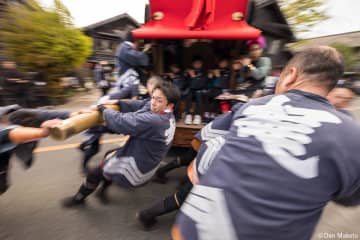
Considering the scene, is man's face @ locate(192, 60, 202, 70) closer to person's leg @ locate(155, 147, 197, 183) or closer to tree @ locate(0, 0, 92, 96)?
person's leg @ locate(155, 147, 197, 183)

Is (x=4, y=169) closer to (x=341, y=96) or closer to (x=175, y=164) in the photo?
(x=175, y=164)

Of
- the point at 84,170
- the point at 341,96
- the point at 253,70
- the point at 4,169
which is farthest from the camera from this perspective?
the point at 253,70

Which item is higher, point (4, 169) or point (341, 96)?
point (341, 96)

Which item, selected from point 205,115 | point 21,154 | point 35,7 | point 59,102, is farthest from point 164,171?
point 35,7

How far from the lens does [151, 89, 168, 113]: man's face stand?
2.04 meters

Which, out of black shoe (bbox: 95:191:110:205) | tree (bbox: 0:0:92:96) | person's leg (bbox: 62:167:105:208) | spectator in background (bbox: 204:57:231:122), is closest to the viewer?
person's leg (bbox: 62:167:105:208)

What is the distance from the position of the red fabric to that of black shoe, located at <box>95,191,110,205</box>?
6.48 feet

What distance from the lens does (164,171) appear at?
3.27 meters

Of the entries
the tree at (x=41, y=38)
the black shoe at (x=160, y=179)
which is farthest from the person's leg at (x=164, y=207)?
the tree at (x=41, y=38)

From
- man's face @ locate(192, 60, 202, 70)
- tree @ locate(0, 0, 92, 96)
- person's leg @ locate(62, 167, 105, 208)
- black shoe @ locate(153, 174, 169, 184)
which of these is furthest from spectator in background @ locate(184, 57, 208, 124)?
tree @ locate(0, 0, 92, 96)

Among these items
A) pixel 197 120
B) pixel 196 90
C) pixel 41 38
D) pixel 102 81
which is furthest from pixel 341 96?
pixel 41 38

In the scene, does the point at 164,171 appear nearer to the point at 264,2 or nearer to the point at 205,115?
the point at 205,115

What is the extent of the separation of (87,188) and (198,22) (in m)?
2.41

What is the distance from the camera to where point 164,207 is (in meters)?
2.15
